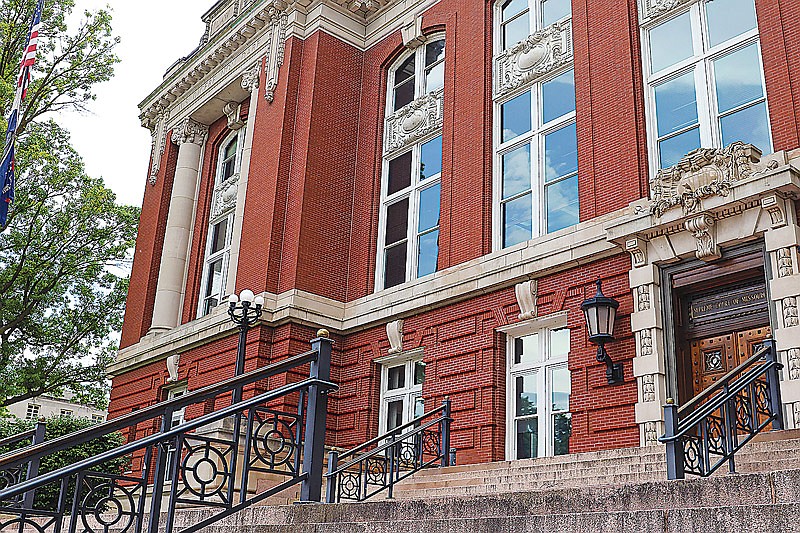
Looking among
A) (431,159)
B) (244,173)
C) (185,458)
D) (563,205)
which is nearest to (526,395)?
(563,205)

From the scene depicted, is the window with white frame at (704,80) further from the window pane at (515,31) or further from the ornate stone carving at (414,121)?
the ornate stone carving at (414,121)

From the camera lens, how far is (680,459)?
7934 millimetres

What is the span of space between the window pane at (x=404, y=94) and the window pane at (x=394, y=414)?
312 inches

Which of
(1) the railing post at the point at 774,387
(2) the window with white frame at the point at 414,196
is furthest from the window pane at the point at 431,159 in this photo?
(1) the railing post at the point at 774,387

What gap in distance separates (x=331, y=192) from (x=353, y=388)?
5.07 meters

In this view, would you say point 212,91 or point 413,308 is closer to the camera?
point 413,308

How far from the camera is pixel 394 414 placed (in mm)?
17969

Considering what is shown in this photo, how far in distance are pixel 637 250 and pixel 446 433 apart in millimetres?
5117

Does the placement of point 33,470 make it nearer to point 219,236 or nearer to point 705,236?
point 705,236

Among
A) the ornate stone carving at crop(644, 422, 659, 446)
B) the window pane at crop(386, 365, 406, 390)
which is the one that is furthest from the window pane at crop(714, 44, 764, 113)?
the window pane at crop(386, 365, 406, 390)

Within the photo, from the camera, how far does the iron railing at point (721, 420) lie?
8.02m

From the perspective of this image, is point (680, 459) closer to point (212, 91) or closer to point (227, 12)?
point (212, 91)

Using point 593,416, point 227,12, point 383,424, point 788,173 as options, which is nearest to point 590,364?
point 593,416

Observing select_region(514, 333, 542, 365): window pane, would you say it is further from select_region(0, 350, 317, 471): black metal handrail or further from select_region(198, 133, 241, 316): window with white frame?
select_region(198, 133, 241, 316): window with white frame
